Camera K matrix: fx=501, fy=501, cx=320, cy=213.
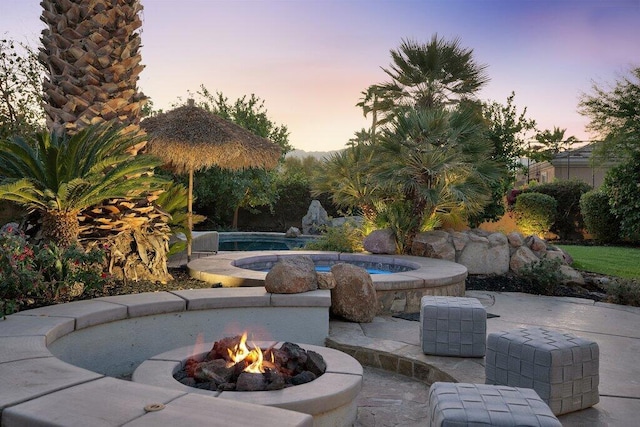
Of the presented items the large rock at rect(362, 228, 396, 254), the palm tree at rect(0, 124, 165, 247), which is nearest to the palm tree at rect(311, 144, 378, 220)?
the large rock at rect(362, 228, 396, 254)

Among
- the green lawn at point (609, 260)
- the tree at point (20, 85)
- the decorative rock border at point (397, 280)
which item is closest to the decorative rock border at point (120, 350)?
the decorative rock border at point (397, 280)

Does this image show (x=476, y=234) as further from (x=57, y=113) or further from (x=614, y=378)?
(x=57, y=113)

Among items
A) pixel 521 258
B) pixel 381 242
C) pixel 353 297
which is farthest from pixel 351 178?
pixel 353 297

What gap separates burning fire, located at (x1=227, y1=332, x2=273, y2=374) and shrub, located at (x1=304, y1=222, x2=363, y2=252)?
7.49 metres

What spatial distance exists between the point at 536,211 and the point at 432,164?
8.63m

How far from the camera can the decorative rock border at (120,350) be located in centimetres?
218

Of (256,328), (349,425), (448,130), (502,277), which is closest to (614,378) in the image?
(349,425)

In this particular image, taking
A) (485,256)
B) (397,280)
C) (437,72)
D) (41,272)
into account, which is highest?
(437,72)

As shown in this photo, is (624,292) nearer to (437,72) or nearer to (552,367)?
(552,367)

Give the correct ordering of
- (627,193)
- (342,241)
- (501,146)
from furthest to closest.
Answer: (627,193) < (501,146) < (342,241)

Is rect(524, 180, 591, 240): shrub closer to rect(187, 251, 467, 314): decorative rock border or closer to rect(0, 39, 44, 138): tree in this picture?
rect(187, 251, 467, 314): decorative rock border

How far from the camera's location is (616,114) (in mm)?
16125

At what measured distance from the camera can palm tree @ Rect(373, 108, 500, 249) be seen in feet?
32.1

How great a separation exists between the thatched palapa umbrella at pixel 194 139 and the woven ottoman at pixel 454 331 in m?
4.38
